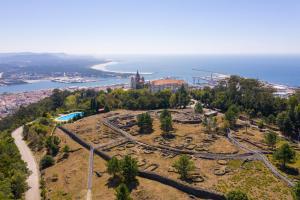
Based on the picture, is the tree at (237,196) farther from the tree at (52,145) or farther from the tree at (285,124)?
the tree at (52,145)

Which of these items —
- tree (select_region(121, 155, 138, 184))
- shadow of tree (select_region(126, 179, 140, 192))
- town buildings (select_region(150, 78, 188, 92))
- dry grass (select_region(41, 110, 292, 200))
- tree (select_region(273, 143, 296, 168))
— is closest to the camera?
dry grass (select_region(41, 110, 292, 200))

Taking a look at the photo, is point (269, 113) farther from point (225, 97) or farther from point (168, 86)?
point (168, 86)

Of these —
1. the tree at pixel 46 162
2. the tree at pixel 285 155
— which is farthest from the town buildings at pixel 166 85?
the tree at pixel 285 155

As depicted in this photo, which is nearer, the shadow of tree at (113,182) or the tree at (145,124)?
the shadow of tree at (113,182)

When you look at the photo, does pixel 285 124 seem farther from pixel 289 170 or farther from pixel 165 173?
pixel 165 173

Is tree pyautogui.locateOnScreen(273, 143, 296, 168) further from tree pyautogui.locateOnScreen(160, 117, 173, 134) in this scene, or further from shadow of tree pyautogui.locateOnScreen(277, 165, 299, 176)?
tree pyautogui.locateOnScreen(160, 117, 173, 134)

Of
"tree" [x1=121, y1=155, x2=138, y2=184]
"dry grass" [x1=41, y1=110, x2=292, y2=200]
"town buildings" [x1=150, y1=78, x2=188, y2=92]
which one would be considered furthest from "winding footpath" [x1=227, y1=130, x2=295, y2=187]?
"town buildings" [x1=150, y1=78, x2=188, y2=92]

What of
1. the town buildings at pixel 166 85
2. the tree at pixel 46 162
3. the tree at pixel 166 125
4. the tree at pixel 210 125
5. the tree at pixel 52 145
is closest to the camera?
the tree at pixel 46 162

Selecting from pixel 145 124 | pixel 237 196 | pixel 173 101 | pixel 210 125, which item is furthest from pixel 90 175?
pixel 173 101
